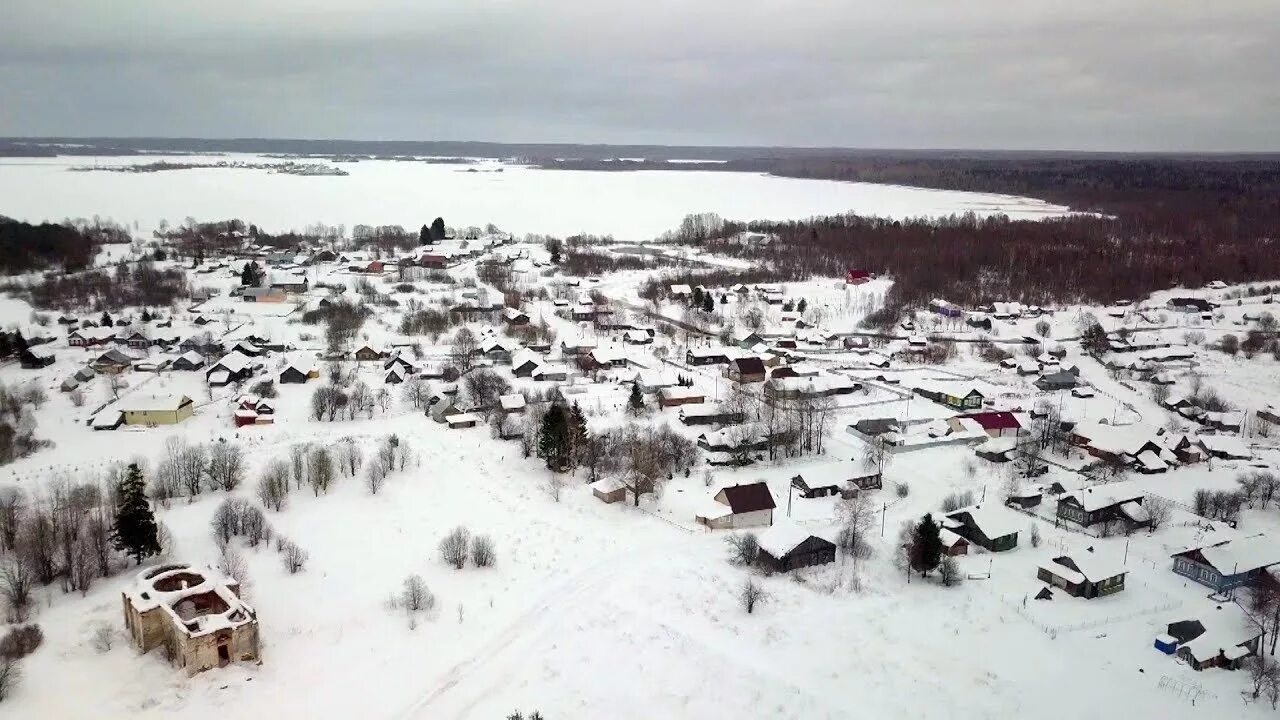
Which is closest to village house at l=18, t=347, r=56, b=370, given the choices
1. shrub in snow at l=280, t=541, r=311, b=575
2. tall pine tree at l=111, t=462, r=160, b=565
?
tall pine tree at l=111, t=462, r=160, b=565

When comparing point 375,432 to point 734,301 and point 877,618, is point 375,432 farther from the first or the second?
point 734,301

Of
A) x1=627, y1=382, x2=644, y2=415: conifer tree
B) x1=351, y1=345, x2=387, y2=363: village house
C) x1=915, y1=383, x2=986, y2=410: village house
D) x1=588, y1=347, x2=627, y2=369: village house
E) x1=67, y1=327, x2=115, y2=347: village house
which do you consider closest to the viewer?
x1=627, y1=382, x2=644, y2=415: conifer tree

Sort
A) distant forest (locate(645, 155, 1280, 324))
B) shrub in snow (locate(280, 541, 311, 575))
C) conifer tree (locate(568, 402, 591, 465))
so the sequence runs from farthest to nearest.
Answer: distant forest (locate(645, 155, 1280, 324)), conifer tree (locate(568, 402, 591, 465)), shrub in snow (locate(280, 541, 311, 575))

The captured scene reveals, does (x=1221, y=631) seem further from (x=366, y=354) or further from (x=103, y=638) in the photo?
(x=366, y=354)

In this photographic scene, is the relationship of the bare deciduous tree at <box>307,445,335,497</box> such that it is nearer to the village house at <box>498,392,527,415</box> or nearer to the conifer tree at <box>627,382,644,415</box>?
the village house at <box>498,392,527,415</box>

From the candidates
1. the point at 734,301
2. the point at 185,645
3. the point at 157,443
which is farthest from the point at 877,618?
the point at 734,301

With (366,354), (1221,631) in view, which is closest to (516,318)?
(366,354)

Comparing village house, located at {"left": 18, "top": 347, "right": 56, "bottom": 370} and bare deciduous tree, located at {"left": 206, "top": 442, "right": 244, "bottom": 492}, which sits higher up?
village house, located at {"left": 18, "top": 347, "right": 56, "bottom": 370}
